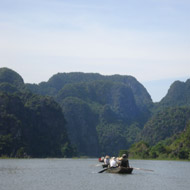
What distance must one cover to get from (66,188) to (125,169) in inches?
706

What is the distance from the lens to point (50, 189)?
48.2 metres

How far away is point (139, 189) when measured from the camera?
4988 cm

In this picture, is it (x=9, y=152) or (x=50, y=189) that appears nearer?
(x=50, y=189)

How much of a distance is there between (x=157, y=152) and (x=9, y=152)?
62.4 metres

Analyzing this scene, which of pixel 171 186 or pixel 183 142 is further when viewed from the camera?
pixel 183 142

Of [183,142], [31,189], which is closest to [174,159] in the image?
[183,142]

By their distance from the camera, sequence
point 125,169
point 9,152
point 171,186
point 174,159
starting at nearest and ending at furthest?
point 171,186, point 125,169, point 174,159, point 9,152

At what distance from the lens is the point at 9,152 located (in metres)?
189

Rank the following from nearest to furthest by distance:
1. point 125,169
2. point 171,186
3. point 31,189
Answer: point 31,189, point 171,186, point 125,169

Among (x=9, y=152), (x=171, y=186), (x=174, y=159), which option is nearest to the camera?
(x=171, y=186)

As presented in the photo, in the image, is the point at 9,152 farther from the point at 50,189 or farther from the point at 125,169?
the point at 50,189

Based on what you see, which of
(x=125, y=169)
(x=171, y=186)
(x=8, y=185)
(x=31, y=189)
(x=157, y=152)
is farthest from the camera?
(x=157, y=152)

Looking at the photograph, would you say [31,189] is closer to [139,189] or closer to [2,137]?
[139,189]

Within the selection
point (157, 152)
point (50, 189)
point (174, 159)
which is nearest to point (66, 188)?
point (50, 189)
